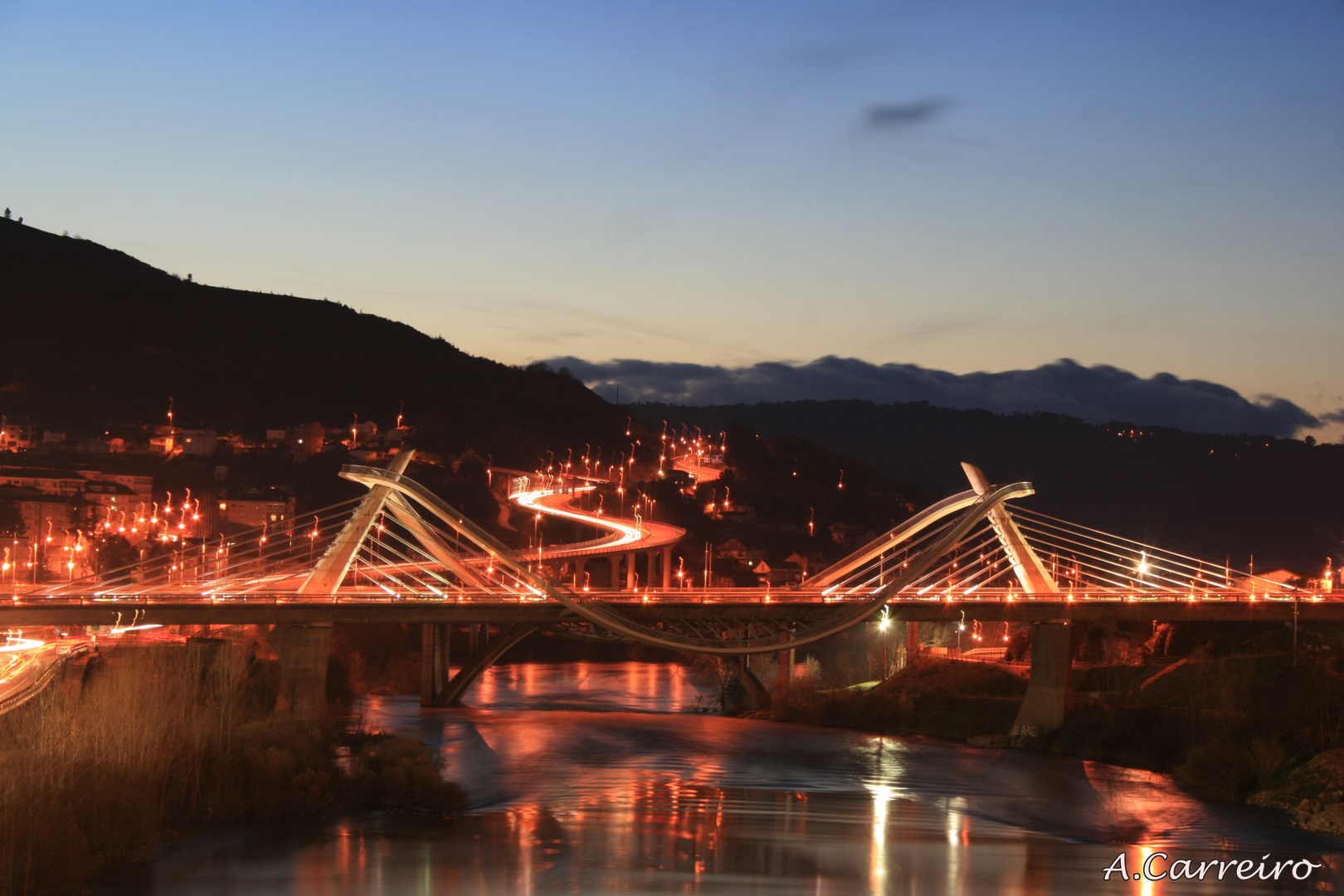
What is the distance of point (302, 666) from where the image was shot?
52.3 m

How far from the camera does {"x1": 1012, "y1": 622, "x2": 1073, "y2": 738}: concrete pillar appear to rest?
5650 centimetres

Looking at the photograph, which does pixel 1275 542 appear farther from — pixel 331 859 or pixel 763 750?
pixel 331 859

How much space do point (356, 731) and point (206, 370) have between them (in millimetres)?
133411

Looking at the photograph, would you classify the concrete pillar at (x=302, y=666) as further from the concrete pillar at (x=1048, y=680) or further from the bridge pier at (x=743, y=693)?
the concrete pillar at (x=1048, y=680)

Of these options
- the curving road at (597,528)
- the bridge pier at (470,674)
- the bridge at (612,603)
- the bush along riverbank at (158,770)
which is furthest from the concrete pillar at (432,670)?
the bush along riverbank at (158,770)

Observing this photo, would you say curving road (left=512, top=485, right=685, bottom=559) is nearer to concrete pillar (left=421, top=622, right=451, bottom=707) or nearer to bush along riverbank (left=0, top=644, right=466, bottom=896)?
concrete pillar (left=421, top=622, right=451, bottom=707)

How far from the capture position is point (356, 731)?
50500 mm

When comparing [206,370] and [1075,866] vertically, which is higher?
[206,370]

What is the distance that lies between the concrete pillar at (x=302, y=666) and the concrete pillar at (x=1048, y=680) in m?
30.6

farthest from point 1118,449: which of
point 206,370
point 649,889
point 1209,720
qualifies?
point 649,889

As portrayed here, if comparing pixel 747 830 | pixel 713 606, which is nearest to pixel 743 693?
pixel 713 606

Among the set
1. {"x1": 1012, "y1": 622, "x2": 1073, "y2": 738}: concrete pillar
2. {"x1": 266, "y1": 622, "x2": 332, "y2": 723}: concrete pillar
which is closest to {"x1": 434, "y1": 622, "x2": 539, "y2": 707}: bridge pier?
{"x1": 266, "y1": 622, "x2": 332, "y2": 723}: concrete pillar

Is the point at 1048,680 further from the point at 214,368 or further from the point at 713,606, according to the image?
the point at 214,368

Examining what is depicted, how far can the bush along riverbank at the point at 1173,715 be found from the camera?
Answer: 44.2m
